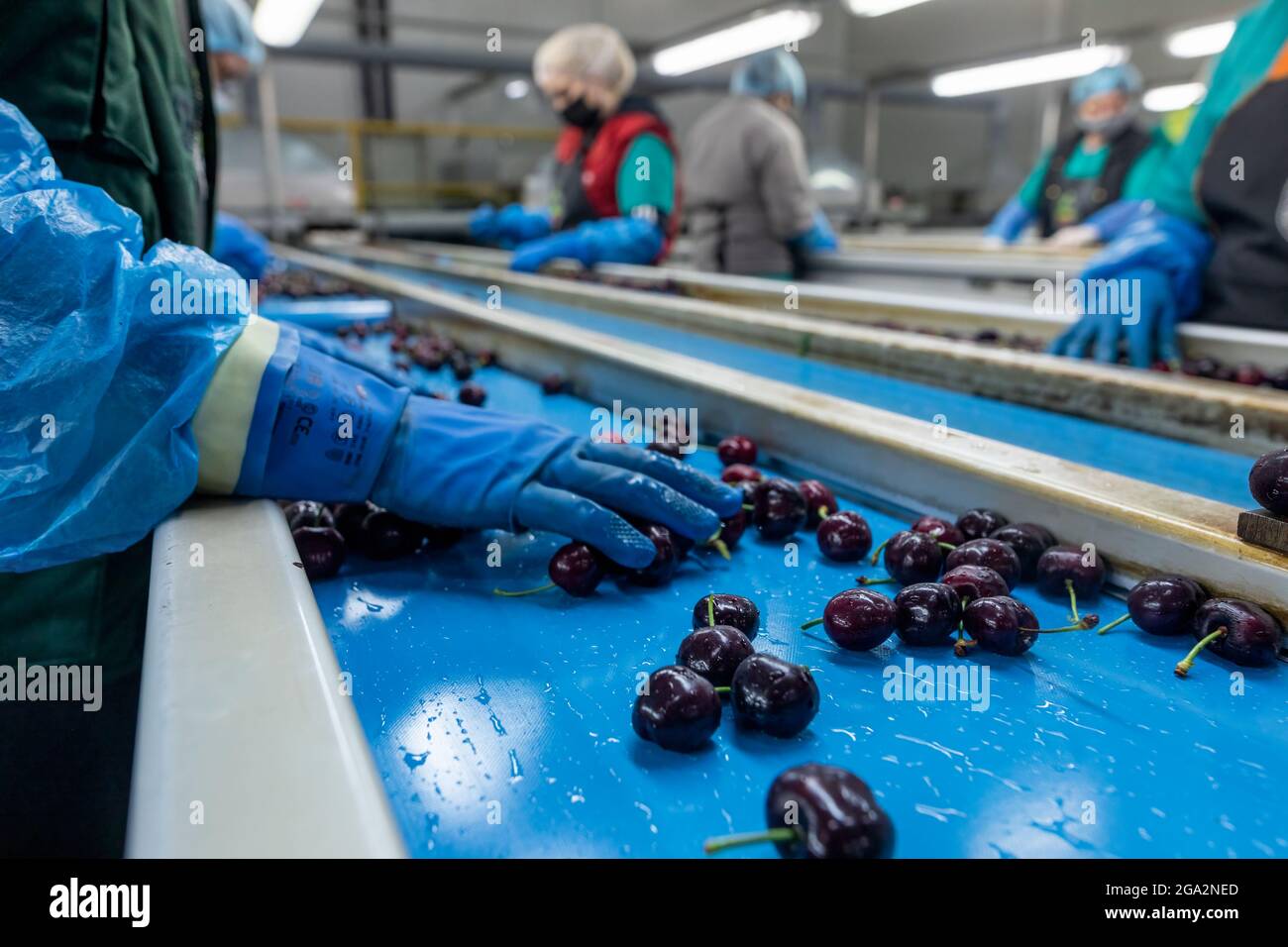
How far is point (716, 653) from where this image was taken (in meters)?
0.98

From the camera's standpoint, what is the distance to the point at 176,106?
5.48 feet

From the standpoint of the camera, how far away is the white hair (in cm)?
594

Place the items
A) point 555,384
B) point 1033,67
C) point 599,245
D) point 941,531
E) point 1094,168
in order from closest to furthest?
point 941,531 → point 555,384 → point 599,245 → point 1094,168 → point 1033,67

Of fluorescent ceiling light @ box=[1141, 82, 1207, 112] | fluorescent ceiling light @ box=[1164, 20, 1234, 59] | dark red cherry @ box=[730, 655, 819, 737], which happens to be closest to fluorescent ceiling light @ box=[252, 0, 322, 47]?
dark red cherry @ box=[730, 655, 819, 737]

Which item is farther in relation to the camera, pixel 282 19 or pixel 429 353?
pixel 282 19

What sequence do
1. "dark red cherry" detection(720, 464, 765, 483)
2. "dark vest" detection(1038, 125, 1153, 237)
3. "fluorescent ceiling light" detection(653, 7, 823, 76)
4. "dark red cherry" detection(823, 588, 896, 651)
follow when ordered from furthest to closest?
"fluorescent ceiling light" detection(653, 7, 823, 76) → "dark vest" detection(1038, 125, 1153, 237) → "dark red cherry" detection(720, 464, 765, 483) → "dark red cherry" detection(823, 588, 896, 651)

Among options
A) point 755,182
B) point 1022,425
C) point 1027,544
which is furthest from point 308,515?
point 755,182

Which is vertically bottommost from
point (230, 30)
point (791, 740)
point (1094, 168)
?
point (791, 740)

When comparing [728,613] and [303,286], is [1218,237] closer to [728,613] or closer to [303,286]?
[728,613]

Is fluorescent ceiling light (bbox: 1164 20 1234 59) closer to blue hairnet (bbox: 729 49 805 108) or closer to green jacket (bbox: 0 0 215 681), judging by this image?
blue hairnet (bbox: 729 49 805 108)

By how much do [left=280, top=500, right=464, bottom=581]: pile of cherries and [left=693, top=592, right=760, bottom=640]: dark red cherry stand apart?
55cm

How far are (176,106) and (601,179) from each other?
16.5 ft

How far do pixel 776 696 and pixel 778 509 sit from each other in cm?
62

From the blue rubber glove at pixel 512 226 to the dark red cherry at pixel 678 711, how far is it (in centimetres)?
836
